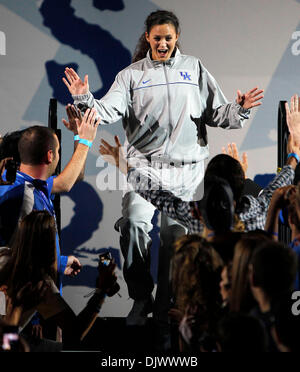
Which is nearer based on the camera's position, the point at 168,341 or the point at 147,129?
the point at 168,341

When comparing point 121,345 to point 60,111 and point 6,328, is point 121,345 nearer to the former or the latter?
point 6,328

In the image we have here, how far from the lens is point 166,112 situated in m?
4.37

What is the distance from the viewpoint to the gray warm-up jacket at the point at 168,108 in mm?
4332

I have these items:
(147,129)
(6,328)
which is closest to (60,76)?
(147,129)

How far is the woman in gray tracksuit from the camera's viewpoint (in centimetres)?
423

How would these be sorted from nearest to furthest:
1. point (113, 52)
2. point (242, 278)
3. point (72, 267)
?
point (242, 278)
point (72, 267)
point (113, 52)

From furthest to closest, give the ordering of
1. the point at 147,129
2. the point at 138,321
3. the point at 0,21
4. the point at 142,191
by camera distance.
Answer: the point at 0,21 < the point at 147,129 < the point at 138,321 < the point at 142,191

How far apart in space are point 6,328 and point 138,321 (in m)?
1.56

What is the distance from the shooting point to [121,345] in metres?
3.59

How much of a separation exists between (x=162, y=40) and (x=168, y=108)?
0.46 metres

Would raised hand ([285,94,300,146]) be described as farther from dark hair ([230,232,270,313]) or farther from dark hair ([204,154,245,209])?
dark hair ([230,232,270,313])

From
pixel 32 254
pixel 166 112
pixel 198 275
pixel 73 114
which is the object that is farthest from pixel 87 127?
pixel 198 275

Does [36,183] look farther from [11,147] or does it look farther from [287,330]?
[287,330]

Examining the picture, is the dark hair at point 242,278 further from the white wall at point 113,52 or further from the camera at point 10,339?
the white wall at point 113,52
